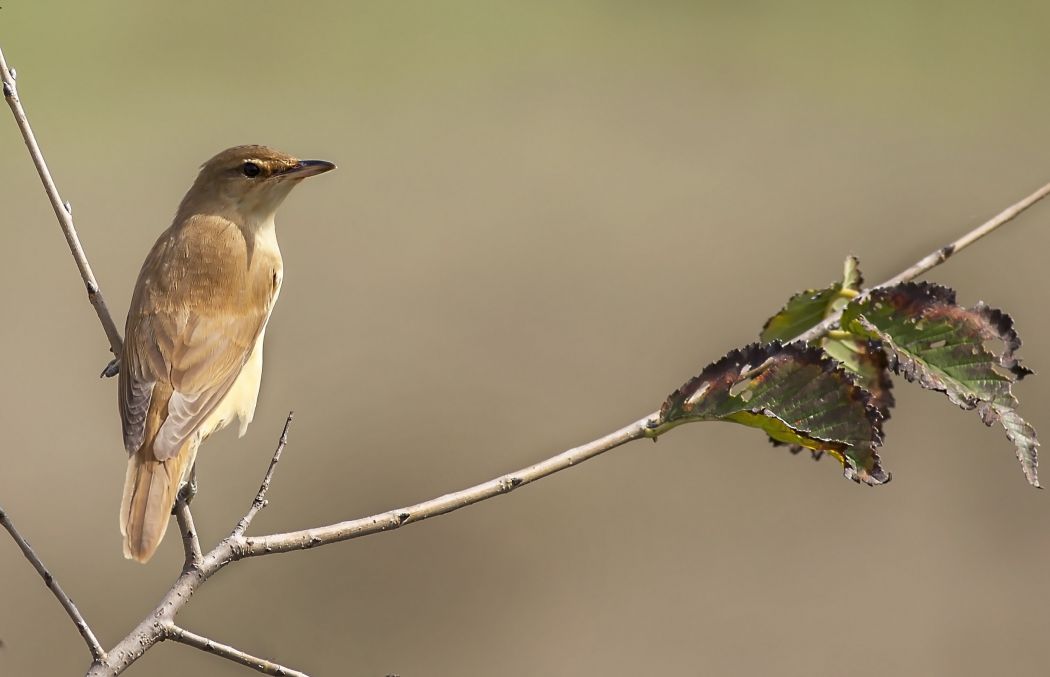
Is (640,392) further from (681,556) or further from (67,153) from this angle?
(67,153)

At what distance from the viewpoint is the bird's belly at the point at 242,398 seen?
3.32 metres

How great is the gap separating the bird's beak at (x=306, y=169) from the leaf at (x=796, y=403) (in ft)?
5.05

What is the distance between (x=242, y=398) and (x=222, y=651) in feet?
5.36

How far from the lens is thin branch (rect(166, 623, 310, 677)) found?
6.01ft

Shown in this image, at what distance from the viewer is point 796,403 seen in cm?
200

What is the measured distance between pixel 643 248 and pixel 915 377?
1126 cm

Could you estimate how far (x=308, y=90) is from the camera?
16562 millimetres

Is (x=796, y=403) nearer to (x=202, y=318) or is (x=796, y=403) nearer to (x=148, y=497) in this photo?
(x=148, y=497)

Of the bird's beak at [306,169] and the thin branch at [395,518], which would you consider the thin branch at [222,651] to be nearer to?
the thin branch at [395,518]

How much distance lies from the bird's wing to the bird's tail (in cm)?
3

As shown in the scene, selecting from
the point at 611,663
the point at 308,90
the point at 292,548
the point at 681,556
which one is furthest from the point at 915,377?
the point at 308,90

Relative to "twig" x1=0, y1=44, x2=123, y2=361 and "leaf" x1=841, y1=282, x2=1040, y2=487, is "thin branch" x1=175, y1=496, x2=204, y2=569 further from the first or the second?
"leaf" x1=841, y1=282, x2=1040, y2=487

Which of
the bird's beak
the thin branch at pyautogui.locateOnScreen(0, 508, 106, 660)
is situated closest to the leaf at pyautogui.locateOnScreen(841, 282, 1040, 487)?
the thin branch at pyautogui.locateOnScreen(0, 508, 106, 660)

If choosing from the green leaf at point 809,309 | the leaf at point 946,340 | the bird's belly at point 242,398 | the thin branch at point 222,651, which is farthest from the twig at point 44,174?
the leaf at point 946,340
